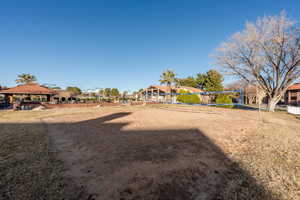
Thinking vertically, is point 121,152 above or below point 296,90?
below

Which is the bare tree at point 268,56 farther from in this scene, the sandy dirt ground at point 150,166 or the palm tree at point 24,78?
the palm tree at point 24,78

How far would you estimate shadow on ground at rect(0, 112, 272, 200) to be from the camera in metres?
1.93

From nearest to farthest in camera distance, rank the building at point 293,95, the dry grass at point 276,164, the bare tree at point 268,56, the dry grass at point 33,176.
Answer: the dry grass at point 33,176, the dry grass at point 276,164, the bare tree at point 268,56, the building at point 293,95

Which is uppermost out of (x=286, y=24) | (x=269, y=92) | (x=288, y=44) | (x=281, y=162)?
(x=286, y=24)

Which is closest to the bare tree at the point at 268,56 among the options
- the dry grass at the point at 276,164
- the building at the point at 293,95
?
the dry grass at the point at 276,164

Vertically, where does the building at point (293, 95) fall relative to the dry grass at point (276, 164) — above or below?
above

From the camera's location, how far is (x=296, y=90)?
3694cm

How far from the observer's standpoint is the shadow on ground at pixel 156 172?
193 cm

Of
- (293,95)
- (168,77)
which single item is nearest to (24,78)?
(168,77)

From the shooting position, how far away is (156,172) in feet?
8.08

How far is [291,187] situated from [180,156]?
6.40ft

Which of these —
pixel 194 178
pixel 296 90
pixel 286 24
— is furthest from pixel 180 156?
pixel 296 90

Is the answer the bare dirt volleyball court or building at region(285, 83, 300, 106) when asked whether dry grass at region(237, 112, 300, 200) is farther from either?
building at region(285, 83, 300, 106)

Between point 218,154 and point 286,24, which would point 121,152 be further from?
point 286,24
